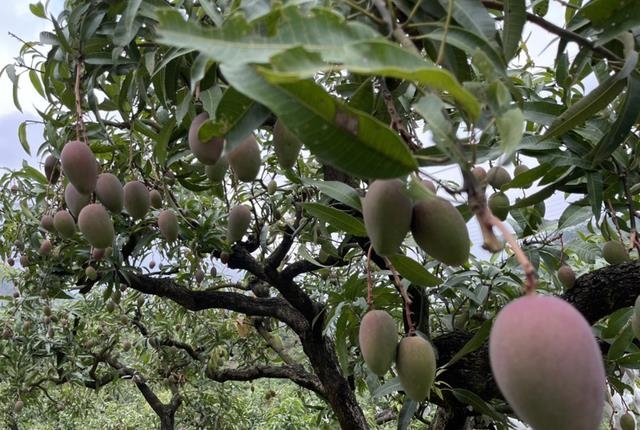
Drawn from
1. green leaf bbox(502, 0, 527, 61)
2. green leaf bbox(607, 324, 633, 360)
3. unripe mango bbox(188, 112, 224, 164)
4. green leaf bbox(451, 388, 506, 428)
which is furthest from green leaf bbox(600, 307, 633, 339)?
unripe mango bbox(188, 112, 224, 164)

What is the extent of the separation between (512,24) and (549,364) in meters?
0.40

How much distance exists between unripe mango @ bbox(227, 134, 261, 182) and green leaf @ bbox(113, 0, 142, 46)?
24 centimetres

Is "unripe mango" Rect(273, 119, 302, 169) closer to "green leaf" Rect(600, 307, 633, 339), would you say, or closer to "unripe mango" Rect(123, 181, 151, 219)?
"unripe mango" Rect(123, 181, 151, 219)

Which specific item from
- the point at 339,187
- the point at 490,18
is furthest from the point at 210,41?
the point at 339,187

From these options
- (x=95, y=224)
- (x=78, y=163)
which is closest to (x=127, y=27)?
(x=78, y=163)

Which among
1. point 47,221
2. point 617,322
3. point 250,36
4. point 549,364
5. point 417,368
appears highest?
point 47,221

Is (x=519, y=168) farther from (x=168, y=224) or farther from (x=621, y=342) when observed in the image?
(x=168, y=224)

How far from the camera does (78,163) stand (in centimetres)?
85

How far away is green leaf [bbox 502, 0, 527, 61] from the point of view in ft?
2.00

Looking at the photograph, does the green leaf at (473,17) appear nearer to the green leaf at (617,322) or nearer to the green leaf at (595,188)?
the green leaf at (595,188)

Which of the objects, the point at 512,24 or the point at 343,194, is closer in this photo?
the point at 512,24

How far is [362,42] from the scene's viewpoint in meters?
0.33

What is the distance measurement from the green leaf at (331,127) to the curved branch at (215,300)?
1937mm

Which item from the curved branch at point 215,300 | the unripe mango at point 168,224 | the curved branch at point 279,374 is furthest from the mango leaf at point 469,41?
the curved branch at point 279,374
